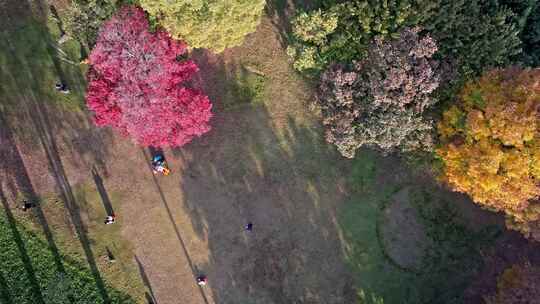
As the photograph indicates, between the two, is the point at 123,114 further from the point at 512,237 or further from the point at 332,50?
the point at 512,237

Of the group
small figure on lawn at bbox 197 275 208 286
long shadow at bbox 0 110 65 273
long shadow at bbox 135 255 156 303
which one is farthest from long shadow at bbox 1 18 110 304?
small figure on lawn at bbox 197 275 208 286

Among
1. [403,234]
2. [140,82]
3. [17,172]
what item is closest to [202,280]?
[403,234]

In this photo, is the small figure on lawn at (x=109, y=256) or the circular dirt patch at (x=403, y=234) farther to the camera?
the small figure on lawn at (x=109, y=256)

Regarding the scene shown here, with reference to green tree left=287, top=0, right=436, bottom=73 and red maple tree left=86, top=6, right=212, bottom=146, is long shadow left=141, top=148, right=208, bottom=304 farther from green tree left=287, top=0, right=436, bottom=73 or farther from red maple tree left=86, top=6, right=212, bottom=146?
green tree left=287, top=0, right=436, bottom=73

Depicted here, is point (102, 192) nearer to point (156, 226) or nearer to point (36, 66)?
point (156, 226)

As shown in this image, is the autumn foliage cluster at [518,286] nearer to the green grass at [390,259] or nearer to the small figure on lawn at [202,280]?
the green grass at [390,259]

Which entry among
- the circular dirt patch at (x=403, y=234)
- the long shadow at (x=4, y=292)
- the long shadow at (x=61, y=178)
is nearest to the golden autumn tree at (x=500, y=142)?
the circular dirt patch at (x=403, y=234)

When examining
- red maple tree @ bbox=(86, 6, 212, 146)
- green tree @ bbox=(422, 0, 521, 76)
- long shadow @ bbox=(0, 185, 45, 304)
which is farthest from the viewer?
long shadow @ bbox=(0, 185, 45, 304)
